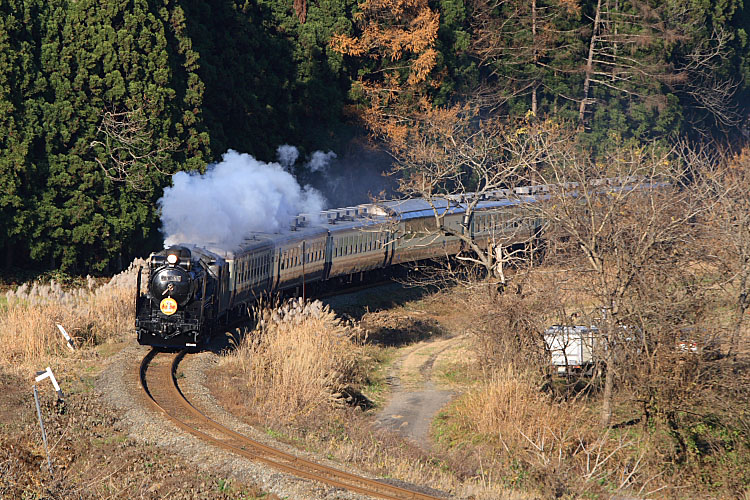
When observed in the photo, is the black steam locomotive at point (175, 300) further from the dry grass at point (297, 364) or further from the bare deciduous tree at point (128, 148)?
the bare deciduous tree at point (128, 148)

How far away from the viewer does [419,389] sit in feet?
66.8

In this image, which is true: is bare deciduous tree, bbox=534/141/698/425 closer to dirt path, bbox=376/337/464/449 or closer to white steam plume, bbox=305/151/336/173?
dirt path, bbox=376/337/464/449

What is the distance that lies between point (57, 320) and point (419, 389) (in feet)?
27.2

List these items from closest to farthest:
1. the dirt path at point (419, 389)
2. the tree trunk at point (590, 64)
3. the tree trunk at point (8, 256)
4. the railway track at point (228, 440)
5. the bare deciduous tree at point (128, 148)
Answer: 1. the railway track at point (228, 440)
2. the dirt path at point (419, 389)
3. the tree trunk at point (8, 256)
4. the bare deciduous tree at point (128, 148)
5. the tree trunk at point (590, 64)

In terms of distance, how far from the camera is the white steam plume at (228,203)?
68.3ft

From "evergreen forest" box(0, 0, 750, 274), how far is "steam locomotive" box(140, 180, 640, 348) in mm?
5428

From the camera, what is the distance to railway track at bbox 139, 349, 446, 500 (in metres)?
12.5

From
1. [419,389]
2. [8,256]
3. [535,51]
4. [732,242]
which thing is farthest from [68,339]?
[535,51]

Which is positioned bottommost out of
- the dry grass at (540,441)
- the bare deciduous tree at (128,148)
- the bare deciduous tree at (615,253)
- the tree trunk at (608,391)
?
the dry grass at (540,441)

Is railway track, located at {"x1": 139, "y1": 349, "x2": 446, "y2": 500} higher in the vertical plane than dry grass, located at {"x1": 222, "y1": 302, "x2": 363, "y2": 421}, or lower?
lower

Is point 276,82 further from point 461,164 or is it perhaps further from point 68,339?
point 68,339

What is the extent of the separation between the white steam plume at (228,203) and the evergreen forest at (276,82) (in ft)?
7.30

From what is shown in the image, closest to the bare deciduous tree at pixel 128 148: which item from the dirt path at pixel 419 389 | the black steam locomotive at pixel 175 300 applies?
the black steam locomotive at pixel 175 300

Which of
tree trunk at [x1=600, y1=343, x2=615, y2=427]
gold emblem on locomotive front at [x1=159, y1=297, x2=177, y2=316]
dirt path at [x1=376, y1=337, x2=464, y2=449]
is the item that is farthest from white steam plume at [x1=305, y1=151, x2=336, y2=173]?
tree trunk at [x1=600, y1=343, x2=615, y2=427]
